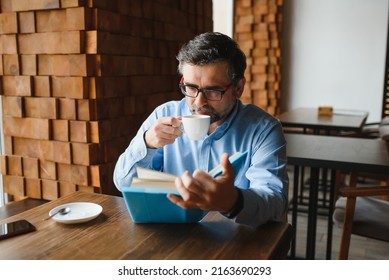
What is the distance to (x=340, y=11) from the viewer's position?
547 centimetres

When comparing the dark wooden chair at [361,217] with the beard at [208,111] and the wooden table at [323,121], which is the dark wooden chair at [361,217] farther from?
the wooden table at [323,121]

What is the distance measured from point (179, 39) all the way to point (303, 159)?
45.8 inches

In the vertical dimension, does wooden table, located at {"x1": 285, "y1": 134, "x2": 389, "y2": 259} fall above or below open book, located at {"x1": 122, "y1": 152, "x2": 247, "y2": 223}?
below

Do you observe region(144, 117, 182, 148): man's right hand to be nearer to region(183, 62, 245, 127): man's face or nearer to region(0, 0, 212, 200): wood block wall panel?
region(183, 62, 245, 127): man's face

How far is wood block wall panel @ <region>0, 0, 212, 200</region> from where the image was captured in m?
1.88

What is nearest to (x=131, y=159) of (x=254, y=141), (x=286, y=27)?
(x=254, y=141)

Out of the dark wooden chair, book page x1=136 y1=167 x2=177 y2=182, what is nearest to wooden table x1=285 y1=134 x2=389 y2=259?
the dark wooden chair

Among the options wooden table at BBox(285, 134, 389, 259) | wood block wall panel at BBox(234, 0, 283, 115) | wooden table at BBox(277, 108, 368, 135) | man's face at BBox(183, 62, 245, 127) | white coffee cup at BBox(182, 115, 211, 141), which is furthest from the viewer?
wood block wall panel at BBox(234, 0, 283, 115)

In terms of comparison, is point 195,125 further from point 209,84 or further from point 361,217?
point 361,217

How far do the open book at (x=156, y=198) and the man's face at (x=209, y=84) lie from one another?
14.7 inches

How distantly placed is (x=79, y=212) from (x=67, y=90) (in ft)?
2.96

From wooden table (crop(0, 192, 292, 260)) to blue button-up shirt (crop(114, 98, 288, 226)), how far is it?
0.15m

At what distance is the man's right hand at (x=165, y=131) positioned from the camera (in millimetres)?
1305

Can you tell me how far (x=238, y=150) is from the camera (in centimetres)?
150
